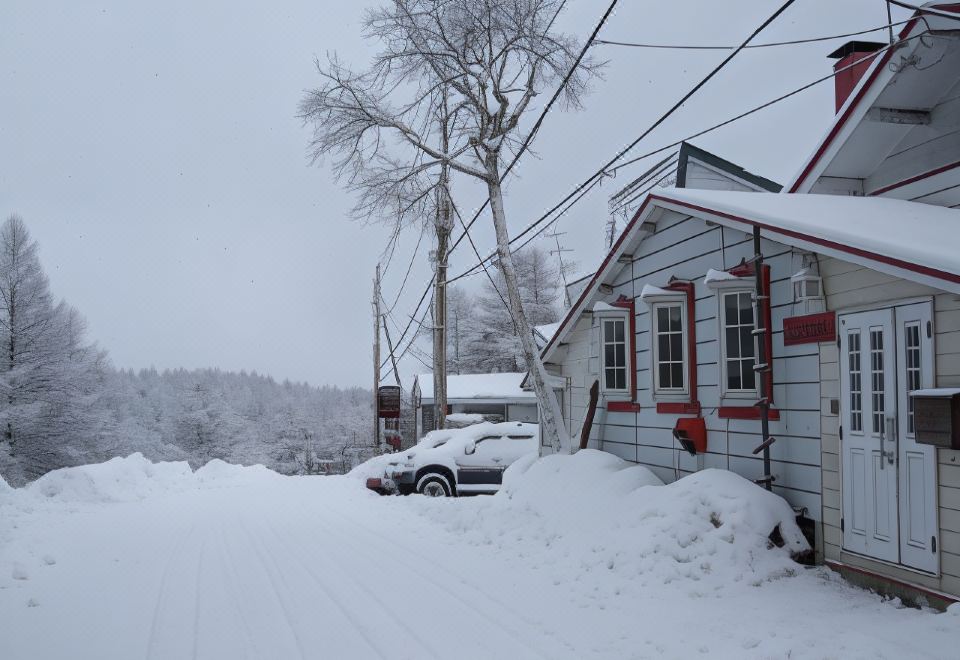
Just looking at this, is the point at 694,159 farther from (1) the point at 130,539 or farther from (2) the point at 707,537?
(1) the point at 130,539

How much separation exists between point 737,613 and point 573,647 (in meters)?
1.67

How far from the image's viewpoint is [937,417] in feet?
18.3

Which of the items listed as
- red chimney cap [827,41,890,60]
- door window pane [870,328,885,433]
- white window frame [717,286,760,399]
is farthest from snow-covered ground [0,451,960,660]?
red chimney cap [827,41,890,60]

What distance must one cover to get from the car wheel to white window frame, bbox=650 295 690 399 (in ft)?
22.9

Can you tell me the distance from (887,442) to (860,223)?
2.32 m

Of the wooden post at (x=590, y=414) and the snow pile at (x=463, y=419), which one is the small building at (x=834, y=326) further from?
the snow pile at (x=463, y=419)

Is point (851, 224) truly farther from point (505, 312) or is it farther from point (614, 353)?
point (505, 312)

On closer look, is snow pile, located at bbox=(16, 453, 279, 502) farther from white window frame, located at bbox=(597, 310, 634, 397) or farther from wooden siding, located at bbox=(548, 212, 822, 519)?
white window frame, located at bbox=(597, 310, 634, 397)

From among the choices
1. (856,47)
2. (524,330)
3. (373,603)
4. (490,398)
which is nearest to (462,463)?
(524,330)

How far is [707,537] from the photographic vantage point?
295 inches

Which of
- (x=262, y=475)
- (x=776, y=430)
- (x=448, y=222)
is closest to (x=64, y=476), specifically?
(x=262, y=475)

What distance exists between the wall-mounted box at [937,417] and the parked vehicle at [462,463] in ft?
34.6

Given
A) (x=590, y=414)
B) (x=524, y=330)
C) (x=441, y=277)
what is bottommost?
(x=590, y=414)

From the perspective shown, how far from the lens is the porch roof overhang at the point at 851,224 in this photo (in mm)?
5734
